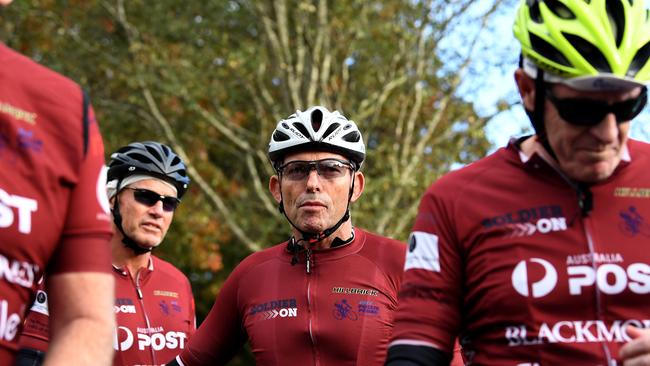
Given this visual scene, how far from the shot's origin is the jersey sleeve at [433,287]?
396 centimetres

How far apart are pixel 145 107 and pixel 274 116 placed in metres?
3.18

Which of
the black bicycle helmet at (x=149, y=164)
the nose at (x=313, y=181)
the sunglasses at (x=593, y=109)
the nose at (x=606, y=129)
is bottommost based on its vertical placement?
the nose at (x=606, y=129)

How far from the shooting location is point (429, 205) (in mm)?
4152

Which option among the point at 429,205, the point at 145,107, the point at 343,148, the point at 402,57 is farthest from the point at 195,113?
the point at 429,205

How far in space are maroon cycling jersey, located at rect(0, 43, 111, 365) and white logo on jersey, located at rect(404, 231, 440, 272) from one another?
1.26m

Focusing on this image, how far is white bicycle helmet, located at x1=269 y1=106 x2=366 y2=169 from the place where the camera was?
7.30m

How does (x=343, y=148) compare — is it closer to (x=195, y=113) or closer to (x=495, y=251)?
(x=495, y=251)

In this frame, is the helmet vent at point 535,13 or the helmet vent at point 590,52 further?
the helmet vent at point 535,13

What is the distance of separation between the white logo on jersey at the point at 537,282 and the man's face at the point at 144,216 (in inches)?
207

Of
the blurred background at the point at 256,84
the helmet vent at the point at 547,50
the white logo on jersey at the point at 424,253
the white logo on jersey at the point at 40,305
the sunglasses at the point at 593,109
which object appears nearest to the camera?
the sunglasses at the point at 593,109

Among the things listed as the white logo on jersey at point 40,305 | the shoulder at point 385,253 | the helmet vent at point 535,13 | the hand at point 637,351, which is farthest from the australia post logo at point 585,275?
the white logo on jersey at point 40,305

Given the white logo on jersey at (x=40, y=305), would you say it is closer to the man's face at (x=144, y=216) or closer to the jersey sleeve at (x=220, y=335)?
the man's face at (x=144, y=216)

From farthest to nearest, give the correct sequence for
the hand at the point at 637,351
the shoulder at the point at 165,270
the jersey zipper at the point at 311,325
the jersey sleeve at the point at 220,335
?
the shoulder at the point at 165,270 → the jersey sleeve at the point at 220,335 → the jersey zipper at the point at 311,325 → the hand at the point at 637,351

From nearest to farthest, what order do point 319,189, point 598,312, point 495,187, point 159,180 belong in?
point 598,312 < point 495,187 < point 319,189 < point 159,180
